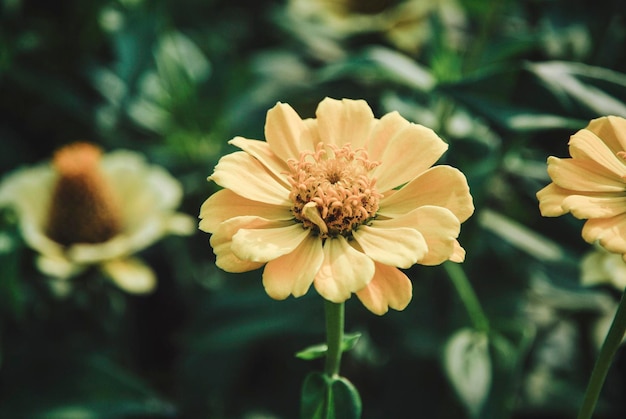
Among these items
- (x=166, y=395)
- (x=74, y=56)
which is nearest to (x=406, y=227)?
(x=166, y=395)

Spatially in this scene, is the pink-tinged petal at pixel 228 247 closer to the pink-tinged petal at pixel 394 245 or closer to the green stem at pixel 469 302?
the pink-tinged petal at pixel 394 245

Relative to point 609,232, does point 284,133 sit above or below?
above

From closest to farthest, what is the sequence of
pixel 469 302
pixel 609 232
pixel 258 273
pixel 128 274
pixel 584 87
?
pixel 609 232, pixel 584 87, pixel 469 302, pixel 128 274, pixel 258 273

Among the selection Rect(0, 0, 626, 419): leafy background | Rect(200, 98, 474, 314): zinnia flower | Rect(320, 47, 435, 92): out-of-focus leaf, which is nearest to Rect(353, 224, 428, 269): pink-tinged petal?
Rect(200, 98, 474, 314): zinnia flower

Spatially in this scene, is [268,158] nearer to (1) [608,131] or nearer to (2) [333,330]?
(2) [333,330]

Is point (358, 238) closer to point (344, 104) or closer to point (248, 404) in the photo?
point (344, 104)

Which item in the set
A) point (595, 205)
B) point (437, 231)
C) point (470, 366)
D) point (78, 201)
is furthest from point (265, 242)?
point (78, 201)
